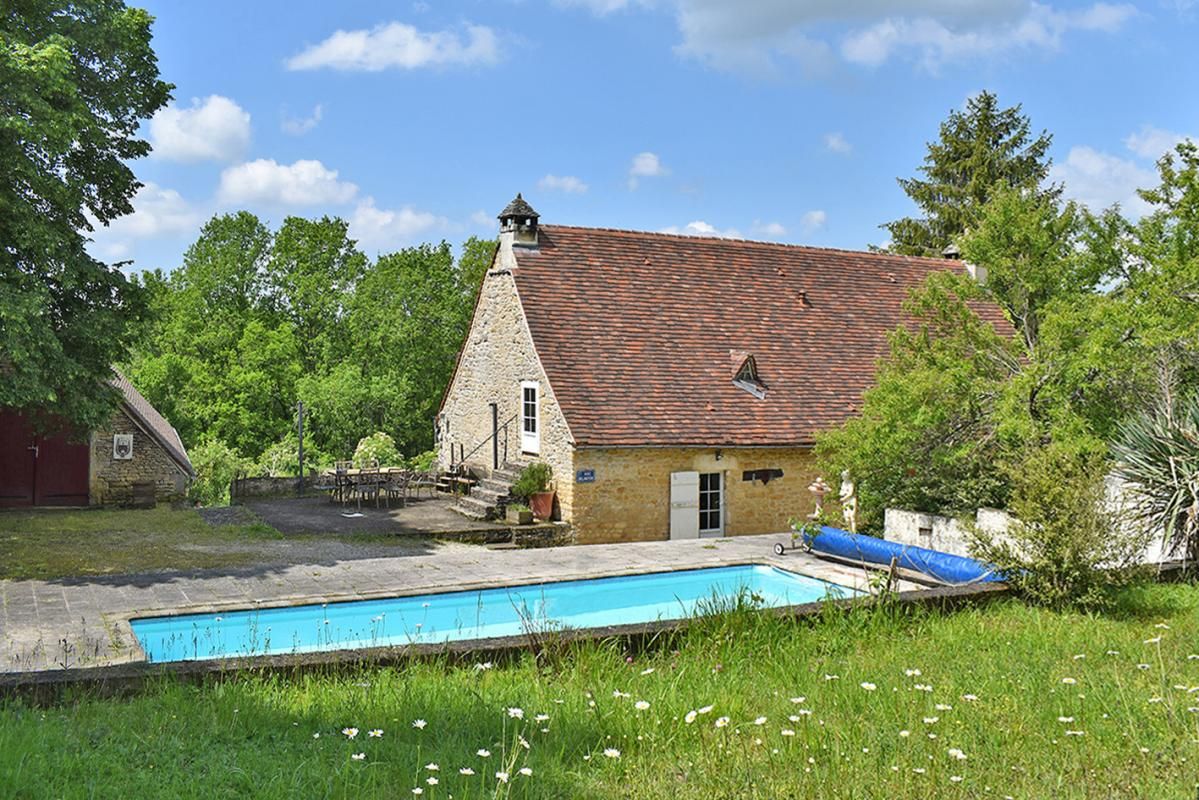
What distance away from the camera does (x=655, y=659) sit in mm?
7887

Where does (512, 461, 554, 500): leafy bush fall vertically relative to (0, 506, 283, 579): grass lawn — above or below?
above

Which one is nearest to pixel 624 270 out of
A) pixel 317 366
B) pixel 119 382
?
pixel 119 382

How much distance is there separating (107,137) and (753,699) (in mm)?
15855

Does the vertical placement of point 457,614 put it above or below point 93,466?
below

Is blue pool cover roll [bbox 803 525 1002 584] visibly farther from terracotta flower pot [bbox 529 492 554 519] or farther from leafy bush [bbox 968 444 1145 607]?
terracotta flower pot [bbox 529 492 554 519]

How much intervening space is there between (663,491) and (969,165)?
26.9m

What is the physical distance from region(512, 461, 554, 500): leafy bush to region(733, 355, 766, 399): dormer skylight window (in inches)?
206

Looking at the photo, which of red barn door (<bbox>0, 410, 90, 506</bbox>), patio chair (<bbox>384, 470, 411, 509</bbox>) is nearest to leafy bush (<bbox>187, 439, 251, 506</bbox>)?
red barn door (<bbox>0, 410, 90, 506</bbox>)

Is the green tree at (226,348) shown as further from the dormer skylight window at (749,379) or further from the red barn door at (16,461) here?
the dormer skylight window at (749,379)

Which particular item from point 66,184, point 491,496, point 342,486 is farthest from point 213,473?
point 66,184

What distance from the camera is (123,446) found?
24.6 metres

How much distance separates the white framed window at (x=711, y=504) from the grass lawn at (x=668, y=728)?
1345 cm

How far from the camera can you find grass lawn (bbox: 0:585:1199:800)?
4.68m

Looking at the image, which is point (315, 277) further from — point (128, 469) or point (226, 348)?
point (128, 469)
